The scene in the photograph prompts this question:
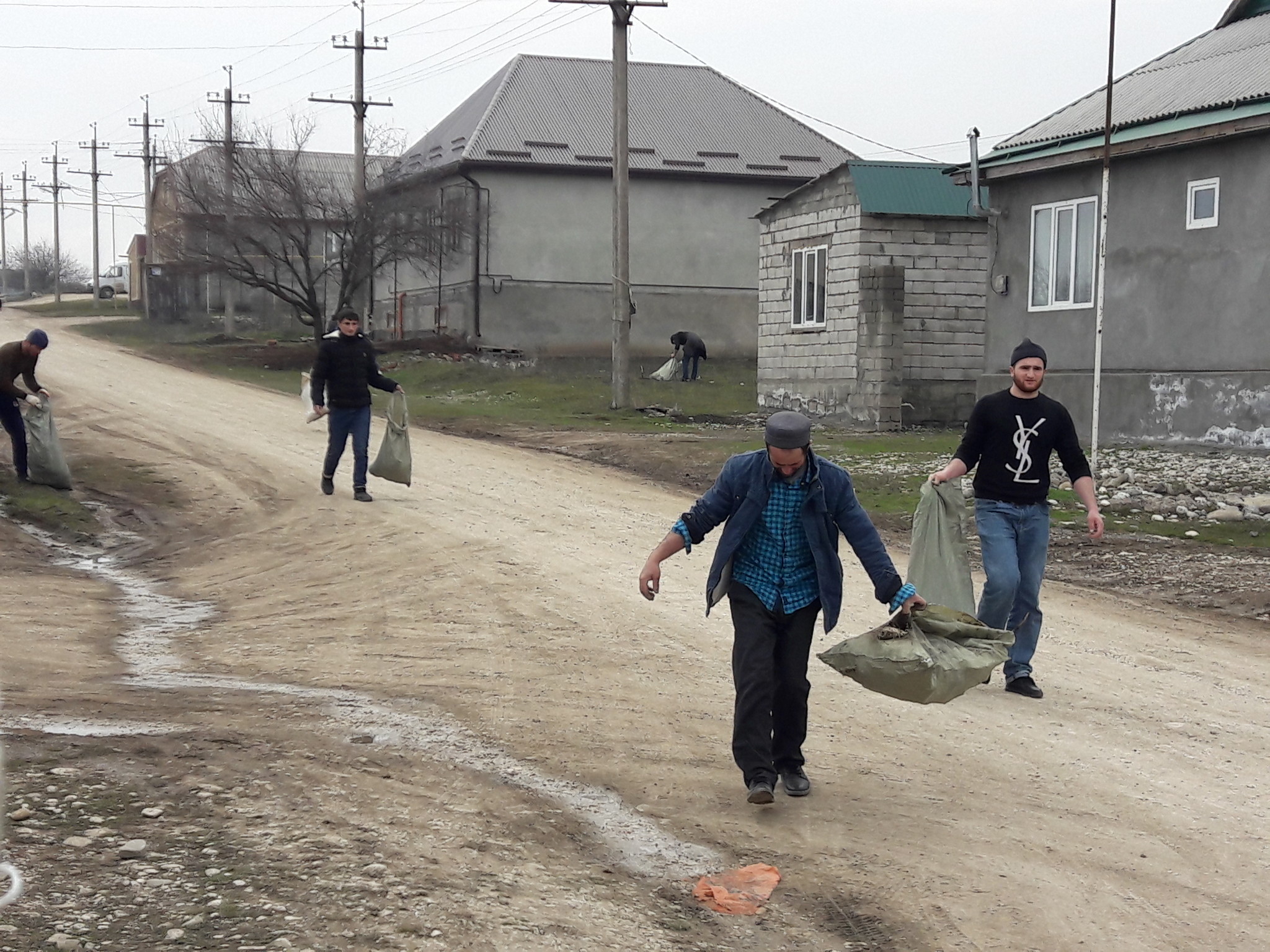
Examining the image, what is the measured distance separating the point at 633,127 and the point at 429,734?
38591 millimetres

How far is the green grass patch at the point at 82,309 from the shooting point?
6094cm

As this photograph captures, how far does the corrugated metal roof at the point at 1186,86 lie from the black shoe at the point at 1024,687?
42.8ft

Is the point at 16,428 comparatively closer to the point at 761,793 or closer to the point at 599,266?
the point at 761,793

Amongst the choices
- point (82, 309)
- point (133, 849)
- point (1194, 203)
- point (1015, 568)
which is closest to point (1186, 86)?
point (1194, 203)

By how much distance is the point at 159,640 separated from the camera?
9.41 metres

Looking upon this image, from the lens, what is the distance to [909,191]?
26.5 metres

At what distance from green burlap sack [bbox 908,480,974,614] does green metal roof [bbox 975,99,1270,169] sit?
1239 centimetres

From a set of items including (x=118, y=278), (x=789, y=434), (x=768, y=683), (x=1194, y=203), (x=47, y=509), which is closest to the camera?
(x=789, y=434)

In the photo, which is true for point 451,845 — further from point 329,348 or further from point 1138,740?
point 329,348

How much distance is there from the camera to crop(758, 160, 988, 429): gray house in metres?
25.6

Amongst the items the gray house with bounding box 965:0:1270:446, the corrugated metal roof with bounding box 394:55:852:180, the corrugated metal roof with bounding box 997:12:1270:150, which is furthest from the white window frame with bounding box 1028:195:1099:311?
the corrugated metal roof with bounding box 394:55:852:180

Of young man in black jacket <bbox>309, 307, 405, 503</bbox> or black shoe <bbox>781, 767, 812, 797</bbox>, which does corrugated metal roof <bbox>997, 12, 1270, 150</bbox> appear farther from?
black shoe <bbox>781, 767, 812, 797</bbox>

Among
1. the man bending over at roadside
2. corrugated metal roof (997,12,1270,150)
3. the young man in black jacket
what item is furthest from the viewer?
corrugated metal roof (997,12,1270,150)

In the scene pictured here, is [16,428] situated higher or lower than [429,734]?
higher
